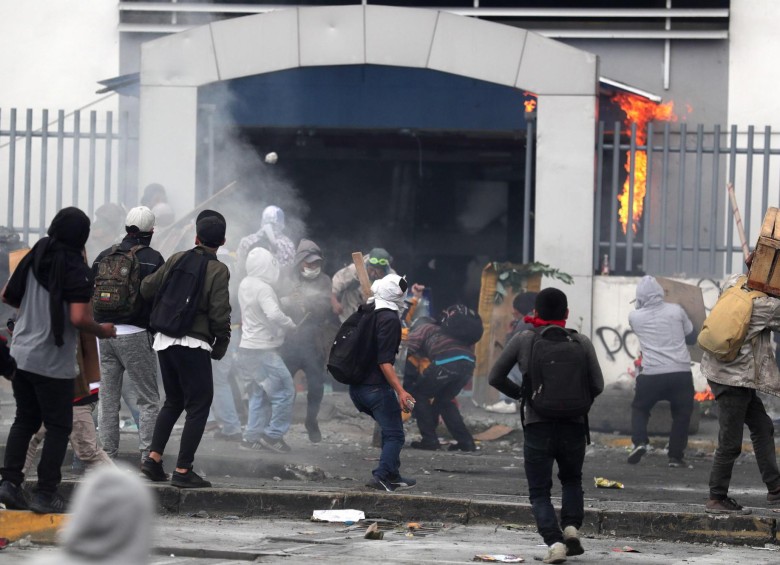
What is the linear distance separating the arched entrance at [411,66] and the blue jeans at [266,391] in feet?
10.9

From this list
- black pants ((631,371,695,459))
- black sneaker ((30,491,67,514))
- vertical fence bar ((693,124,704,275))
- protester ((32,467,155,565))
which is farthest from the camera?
vertical fence bar ((693,124,704,275))

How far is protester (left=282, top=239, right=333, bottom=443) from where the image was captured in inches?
431

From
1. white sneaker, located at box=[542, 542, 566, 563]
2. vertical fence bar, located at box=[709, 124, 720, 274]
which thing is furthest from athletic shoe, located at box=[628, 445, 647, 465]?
white sneaker, located at box=[542, 542, 566, 563]

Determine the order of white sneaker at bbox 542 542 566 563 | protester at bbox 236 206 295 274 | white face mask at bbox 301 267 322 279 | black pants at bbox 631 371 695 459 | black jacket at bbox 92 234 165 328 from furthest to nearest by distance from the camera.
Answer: white face mask at bbox 301 267 322 279
protester at bbox 236 206 295 274
black pants at bbox 631 371 695 459
black jacket at bbox 92 234 165 328
white sneaker at bbox 542 542 566 563

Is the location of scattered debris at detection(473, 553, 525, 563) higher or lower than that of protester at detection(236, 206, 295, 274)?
lower

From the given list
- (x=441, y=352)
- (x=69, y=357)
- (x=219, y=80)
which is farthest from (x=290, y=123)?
(x=69, y=357)

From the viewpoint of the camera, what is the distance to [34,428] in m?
6.70

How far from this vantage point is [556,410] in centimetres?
634

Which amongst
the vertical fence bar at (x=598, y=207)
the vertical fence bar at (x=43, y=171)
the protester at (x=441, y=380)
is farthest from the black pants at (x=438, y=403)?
the vertical fence bar at (x=43, y=171)

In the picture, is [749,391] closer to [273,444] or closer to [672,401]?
[672,401]

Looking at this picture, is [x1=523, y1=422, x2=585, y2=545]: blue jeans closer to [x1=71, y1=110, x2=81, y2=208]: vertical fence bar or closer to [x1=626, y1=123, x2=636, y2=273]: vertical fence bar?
[x1=626, y1=123, x2=636, y2=273]: vertical fence bar

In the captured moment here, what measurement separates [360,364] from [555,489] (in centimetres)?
162

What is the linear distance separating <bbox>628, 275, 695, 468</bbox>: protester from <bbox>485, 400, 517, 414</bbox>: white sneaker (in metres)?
1.88

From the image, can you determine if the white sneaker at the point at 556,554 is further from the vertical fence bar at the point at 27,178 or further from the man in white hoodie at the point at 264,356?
the vertical fence bar at the point at 27,178
